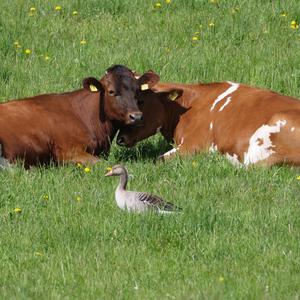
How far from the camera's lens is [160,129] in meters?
13.1

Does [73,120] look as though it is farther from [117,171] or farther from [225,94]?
[117,171]

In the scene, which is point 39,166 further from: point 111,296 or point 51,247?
point 111,296

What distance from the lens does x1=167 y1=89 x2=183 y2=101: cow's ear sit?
43.0 ft

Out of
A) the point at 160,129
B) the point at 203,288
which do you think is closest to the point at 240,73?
the point at 160,129

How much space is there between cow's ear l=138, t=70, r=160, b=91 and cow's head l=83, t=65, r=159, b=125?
0.05m

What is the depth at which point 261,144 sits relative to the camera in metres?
11.6

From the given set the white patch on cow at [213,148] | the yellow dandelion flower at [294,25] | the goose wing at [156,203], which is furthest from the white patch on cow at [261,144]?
the yellow dandelion flower at [294,25]

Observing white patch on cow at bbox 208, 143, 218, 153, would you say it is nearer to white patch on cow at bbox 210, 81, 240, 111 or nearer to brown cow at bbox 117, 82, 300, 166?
brown cow at bbox 117, 82, 300, 166

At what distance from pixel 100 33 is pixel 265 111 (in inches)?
186

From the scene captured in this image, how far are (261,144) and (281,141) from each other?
231mm

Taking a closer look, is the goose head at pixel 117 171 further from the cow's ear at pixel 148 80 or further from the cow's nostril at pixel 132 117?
the cow's ear at pixel 148 80

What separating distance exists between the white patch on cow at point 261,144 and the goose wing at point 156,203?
2.35 metres

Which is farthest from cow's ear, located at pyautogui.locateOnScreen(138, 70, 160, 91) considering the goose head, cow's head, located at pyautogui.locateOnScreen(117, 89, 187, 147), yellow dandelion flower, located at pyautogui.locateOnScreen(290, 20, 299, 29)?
yellow dandelion flower, located at pyautogui.locateOnScreen(290, 20, 299, 29)

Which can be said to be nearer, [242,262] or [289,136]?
[242,262]
